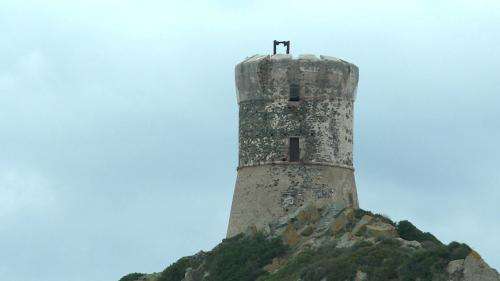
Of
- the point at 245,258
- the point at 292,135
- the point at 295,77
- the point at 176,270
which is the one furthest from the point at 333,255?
the point at 176,270

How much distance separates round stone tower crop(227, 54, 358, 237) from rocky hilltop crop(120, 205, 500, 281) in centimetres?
110

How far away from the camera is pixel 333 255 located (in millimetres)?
64875

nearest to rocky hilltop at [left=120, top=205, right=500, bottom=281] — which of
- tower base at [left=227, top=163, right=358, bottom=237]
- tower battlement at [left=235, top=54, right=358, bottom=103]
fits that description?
tower base at [left=227, top=163, right=358, bottom=237]

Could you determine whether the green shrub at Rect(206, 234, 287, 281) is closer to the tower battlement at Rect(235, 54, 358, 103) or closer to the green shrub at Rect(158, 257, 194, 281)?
the green shrub at Rect(158, 257, 194, 281)

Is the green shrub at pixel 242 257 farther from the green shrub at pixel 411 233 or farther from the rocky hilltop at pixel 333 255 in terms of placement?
the green shrub at pixel 411 233

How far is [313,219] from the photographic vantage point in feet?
227

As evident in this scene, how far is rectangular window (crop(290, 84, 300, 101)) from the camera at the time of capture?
71.1 metres

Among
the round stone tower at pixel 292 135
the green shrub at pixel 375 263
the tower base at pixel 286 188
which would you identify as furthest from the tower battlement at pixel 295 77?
the green shrub at pixel 375 263

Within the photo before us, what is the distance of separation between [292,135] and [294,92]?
5.58 ft

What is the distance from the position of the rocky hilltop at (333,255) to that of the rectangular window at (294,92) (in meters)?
4.36

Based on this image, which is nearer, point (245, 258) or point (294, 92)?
point (245, 258)

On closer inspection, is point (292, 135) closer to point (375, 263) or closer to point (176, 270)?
point (176, 270)

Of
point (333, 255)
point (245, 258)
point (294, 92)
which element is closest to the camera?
point (333, 255)

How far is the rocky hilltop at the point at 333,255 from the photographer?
2337 inches
